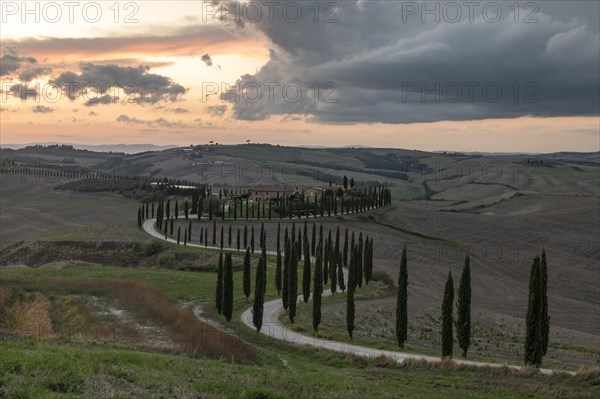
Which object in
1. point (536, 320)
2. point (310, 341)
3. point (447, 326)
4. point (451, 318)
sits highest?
point (536, 320)

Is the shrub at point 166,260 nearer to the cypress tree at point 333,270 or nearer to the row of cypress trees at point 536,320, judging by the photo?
the cypress tree at point 333,270

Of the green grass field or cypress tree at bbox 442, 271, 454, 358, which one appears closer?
the green grass field

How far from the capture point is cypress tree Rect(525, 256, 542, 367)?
4366 centimetres

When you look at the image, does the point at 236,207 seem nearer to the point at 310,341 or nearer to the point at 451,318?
the point at 310,341

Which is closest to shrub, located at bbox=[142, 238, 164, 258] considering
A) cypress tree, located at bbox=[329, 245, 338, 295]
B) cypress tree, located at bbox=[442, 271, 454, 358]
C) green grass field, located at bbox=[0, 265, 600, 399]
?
cypress tree, located at bbox=[329, 245, 338, 295]

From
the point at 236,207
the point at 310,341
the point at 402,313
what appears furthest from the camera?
the point at 236,207

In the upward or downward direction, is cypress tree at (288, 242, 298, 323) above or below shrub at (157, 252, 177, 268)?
above

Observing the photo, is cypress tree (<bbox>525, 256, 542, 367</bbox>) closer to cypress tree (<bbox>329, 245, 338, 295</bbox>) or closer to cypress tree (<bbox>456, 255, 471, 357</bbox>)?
cypress tree (<bbox>456, 255, 471, 357</bbox>)

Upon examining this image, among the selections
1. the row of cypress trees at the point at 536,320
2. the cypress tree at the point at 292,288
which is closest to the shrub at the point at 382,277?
the cypress tree at the point at 292,288

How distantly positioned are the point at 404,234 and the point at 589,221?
59.0 m

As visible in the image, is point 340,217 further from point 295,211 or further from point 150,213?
point 150,213

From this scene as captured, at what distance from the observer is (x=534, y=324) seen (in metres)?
44.8

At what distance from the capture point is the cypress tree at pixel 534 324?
143 ft

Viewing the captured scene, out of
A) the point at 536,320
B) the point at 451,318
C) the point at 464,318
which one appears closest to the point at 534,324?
the point at 536,320
